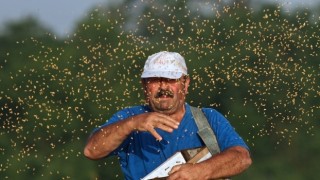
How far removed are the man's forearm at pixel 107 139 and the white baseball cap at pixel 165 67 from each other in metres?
0.45

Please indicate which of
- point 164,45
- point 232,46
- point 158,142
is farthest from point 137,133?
point 232,46

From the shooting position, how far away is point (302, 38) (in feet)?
101

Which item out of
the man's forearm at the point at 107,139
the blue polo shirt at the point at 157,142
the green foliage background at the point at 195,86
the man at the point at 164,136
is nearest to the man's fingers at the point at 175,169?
the man at the point at 164,136

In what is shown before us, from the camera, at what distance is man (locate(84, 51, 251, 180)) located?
7621 mm

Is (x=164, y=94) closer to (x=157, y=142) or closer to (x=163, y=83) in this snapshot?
(x=163, y=83)

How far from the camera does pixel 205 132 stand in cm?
Answer: 789

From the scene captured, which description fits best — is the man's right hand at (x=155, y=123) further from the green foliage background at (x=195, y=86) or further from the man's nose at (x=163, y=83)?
the green foliage background at (x=195, y=86)

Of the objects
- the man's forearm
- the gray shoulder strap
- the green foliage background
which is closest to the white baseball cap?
the gray shoulder strap

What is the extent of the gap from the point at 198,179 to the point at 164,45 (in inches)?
710

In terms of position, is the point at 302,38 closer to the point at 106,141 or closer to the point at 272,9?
the point at 272,9

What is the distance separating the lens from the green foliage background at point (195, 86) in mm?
27469

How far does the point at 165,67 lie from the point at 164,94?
0.60 ft

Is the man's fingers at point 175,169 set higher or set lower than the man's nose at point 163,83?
lower

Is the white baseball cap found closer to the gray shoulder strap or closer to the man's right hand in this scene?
the gray shoulder strap
